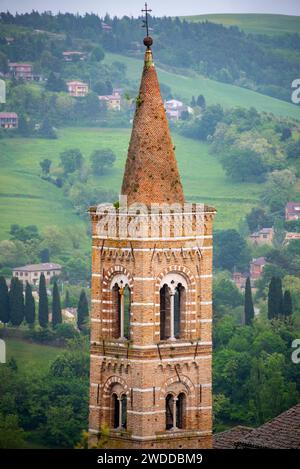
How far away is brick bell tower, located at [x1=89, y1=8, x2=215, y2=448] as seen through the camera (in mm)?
74812

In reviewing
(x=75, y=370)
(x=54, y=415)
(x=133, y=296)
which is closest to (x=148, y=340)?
(x=133, y=296)

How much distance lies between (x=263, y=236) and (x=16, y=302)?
162ft

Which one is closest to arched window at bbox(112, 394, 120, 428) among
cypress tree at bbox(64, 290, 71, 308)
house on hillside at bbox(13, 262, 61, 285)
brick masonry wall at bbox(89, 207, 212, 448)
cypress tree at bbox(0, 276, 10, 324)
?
brick masonry wall at bbox(89, 207, 212, 448)

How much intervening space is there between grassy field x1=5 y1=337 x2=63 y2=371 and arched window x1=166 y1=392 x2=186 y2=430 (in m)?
60.3

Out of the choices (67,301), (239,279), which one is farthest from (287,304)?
(239,279)

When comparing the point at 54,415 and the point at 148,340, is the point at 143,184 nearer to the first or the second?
the point at 148,340

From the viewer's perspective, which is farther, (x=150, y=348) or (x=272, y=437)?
(x=272, y=437)

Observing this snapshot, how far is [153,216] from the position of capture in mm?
74562

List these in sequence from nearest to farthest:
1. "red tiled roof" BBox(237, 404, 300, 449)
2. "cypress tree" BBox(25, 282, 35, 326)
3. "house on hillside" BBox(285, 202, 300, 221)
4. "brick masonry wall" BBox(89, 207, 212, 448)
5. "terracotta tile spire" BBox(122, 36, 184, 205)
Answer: "brick masonry wall" BBox(89, 207, 212, 448)
"terracotta tile spire" BBox(122, 36, 184, 205)
"red tiled roof" BBox(237, 404, 300, 449)
"cypress tree" BBox(25, 282, 35, 326)
"house on hillside" BBox(285, 202, 300, 221)

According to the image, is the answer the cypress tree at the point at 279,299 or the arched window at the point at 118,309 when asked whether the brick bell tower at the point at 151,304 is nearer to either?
the arched window at the point at 118,309

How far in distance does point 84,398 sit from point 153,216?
166 ft

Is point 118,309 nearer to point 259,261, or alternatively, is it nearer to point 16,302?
point 16,302

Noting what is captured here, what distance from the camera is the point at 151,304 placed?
245 ft

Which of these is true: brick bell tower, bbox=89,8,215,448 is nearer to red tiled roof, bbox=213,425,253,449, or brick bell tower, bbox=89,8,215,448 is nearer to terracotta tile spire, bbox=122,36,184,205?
terracotta tile spire, bbox=122,36,184,205
